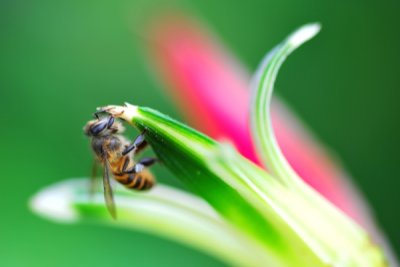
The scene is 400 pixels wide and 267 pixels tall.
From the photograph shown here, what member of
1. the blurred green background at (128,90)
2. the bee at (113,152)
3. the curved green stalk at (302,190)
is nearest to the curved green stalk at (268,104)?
the curved green stalk at (302,190)

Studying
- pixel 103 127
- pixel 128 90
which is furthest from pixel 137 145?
pixel 128 90

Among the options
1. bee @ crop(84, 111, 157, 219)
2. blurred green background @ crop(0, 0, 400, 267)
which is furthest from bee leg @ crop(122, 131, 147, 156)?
blurred green background @ crop(0, 0, 400, 267)

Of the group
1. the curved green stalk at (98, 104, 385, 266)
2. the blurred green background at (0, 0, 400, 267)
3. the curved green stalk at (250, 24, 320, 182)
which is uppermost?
the blurred green background at (0, 0, 400, 267)

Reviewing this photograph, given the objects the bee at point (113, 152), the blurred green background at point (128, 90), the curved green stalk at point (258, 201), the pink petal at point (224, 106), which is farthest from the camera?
A: the blurred green background at point (128, 90)

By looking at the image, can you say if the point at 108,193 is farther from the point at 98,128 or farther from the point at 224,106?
the point at 224,106

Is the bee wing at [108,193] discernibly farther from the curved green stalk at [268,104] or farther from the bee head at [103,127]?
the curved green stalk at [268,104]

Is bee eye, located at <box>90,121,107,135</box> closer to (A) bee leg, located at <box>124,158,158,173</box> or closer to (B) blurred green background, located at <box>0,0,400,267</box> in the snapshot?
(A) bee leg, located at <box>124,158,158,173</box>

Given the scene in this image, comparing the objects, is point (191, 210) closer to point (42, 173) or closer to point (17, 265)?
point (17, 265)
